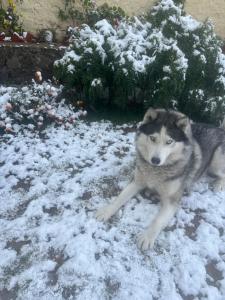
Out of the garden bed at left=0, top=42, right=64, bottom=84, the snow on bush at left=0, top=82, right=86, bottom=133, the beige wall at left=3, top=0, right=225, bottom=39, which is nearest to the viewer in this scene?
the snow on bush at left=0, top=82, right=86, bottom=133

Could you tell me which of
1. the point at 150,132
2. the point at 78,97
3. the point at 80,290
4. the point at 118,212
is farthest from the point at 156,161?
the point at 78,97

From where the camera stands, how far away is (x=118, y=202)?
367cm

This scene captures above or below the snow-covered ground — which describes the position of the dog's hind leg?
above

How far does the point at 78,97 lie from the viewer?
5.26 metres

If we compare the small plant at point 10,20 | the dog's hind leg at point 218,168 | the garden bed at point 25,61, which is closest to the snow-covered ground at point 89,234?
the dog's hind leg at point 218,168

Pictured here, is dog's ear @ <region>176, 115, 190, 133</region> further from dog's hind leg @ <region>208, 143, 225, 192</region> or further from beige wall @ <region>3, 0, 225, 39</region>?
Result: beige wall @ <region>3, 0, 225, 39</region>

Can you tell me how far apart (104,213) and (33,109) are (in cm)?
213

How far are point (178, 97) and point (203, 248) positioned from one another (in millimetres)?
2293

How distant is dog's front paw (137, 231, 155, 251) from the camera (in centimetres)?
330

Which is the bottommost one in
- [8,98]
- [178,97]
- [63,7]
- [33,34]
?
[8,98]

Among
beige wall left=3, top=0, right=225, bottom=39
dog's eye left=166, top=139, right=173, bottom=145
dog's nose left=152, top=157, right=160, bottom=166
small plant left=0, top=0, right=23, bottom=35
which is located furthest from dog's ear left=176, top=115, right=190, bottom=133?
small plant left=0, top=0, right=23, bottom=35

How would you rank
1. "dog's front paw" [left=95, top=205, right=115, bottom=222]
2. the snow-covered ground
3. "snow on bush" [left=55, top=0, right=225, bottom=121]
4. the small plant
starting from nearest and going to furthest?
the snow-covered ground
"dog's front paw" [left=95, top=205, right=115, bottom=222]
"snow on bush" [left=55, top=0, right=225, bottom=121]
the small plant

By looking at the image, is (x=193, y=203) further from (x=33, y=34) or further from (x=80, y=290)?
(x=33, y=34)

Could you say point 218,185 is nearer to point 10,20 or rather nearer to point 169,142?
point 169,142
